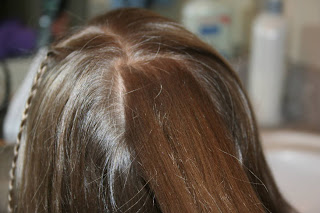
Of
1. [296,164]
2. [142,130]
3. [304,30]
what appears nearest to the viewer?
[142,130]

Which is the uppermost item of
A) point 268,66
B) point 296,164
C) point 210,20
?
point 210,20

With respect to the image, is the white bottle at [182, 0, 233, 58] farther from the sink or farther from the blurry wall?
the sink

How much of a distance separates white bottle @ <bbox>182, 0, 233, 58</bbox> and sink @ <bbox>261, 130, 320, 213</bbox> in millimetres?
255

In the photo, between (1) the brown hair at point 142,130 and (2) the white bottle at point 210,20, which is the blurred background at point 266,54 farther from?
(1) the brown hair at point 142,130

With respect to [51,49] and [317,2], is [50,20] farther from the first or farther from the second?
[317,2]

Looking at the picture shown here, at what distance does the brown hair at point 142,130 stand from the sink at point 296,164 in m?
0.38

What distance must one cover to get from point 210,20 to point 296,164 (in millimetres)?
382

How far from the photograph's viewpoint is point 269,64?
939 millimetres

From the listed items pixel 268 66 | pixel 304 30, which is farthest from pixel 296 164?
pixel 304 30

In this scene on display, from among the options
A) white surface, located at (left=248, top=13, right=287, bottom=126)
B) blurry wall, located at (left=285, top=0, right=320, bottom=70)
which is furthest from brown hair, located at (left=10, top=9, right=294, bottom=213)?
blurry wall, located at (left=285, top=0, right=320, bottom=70)

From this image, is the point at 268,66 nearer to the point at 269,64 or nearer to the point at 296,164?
the point at 269,64

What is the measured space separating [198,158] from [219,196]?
1.5 inches

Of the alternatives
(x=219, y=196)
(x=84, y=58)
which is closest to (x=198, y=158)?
(x=219, y=196)

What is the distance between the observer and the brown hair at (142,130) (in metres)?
0.36
